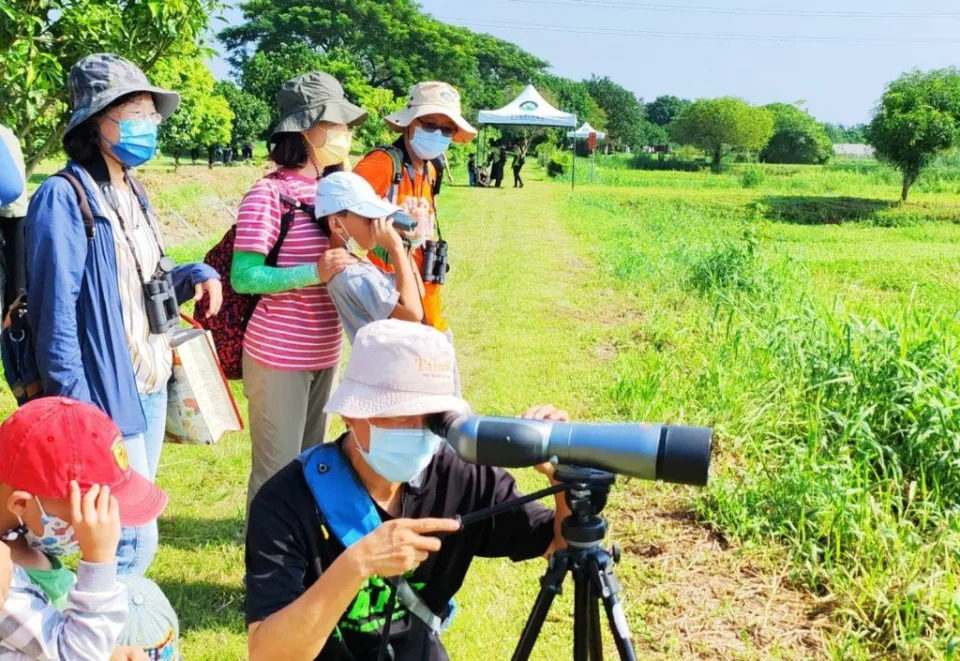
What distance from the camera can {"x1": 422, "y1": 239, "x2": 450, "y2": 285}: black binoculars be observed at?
3.01 metres

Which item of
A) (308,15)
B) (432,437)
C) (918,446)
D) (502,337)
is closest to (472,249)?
(502,337)

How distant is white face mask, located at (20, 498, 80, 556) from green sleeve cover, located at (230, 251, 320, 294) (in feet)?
3.56

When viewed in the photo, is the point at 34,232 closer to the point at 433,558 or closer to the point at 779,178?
the point at 433,558

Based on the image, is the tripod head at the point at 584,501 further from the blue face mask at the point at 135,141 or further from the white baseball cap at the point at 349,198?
the blue face mask at the point at 135,141

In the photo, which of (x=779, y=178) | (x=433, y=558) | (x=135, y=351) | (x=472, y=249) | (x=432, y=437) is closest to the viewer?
(x=432, y=437)

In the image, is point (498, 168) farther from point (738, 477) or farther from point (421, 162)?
point (421, 162)

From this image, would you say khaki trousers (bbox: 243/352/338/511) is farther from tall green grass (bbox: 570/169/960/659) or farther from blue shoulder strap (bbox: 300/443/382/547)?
tall green grass (bbox: 570/169/960/659)

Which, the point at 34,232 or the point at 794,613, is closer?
the point at 34,232

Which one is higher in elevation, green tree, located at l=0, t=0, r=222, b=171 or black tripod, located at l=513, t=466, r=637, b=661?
green tree, located at l=0, t=0, r=222, b=171

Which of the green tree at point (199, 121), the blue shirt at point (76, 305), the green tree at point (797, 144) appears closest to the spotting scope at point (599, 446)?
the blue shirt at point (76, 305)

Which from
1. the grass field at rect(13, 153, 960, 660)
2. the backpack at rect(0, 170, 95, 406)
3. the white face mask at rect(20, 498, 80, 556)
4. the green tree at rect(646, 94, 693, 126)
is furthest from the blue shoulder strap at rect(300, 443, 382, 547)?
the green tree at rect(646, 94, 693, 126)

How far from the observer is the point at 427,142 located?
315cm

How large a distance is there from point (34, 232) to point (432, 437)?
4.00 ft

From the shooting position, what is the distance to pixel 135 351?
2.37 meters
